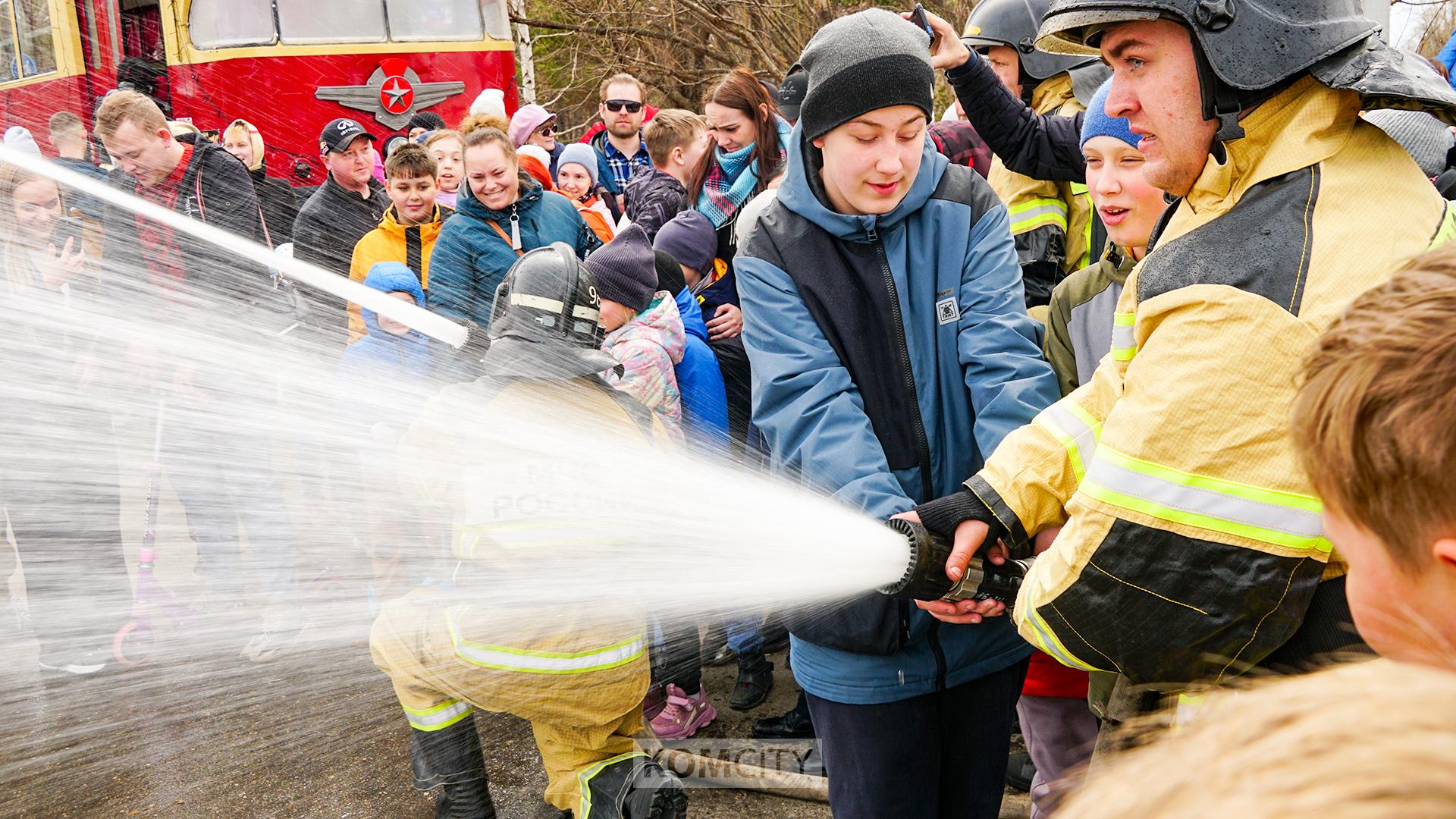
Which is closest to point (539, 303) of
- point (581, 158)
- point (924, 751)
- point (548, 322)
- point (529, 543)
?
point (548, 322)

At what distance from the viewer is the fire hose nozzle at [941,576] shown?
207cm

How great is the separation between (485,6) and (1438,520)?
11325 mm

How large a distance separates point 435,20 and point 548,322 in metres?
8.75

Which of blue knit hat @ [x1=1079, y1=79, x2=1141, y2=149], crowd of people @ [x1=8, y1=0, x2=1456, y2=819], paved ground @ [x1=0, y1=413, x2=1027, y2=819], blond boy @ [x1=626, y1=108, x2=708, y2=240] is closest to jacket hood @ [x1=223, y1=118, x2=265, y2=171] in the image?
crowd of people @ [x1=8, y1=0, x2=1456, y2=819]

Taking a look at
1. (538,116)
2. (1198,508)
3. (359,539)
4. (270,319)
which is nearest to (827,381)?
(1198,508)

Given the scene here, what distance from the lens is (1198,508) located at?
→ 1539 mm

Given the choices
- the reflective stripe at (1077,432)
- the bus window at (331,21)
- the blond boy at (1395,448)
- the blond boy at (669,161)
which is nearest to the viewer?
the blond boy at (1395,448)

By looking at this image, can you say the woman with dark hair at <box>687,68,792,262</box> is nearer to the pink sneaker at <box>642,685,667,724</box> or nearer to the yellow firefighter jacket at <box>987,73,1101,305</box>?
the yellow firefighter jacket at <box>987,73,1101,305</box>

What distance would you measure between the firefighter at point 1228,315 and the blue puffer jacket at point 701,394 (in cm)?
266

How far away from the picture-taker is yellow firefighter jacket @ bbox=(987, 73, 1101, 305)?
3945mm

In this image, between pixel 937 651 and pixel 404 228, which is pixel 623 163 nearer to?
pixel 404 228

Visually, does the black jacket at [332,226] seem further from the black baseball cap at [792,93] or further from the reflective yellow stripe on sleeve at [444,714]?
the reflective yellow stripe on sleeve at [444,714]

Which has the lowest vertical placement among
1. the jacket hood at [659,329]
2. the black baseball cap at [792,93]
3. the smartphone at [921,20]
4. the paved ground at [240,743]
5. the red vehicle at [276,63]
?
the paved ground at [240,743]

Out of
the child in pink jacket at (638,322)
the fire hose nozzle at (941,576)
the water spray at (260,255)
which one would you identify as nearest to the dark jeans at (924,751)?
the fire hose nozzle at (941,576)
